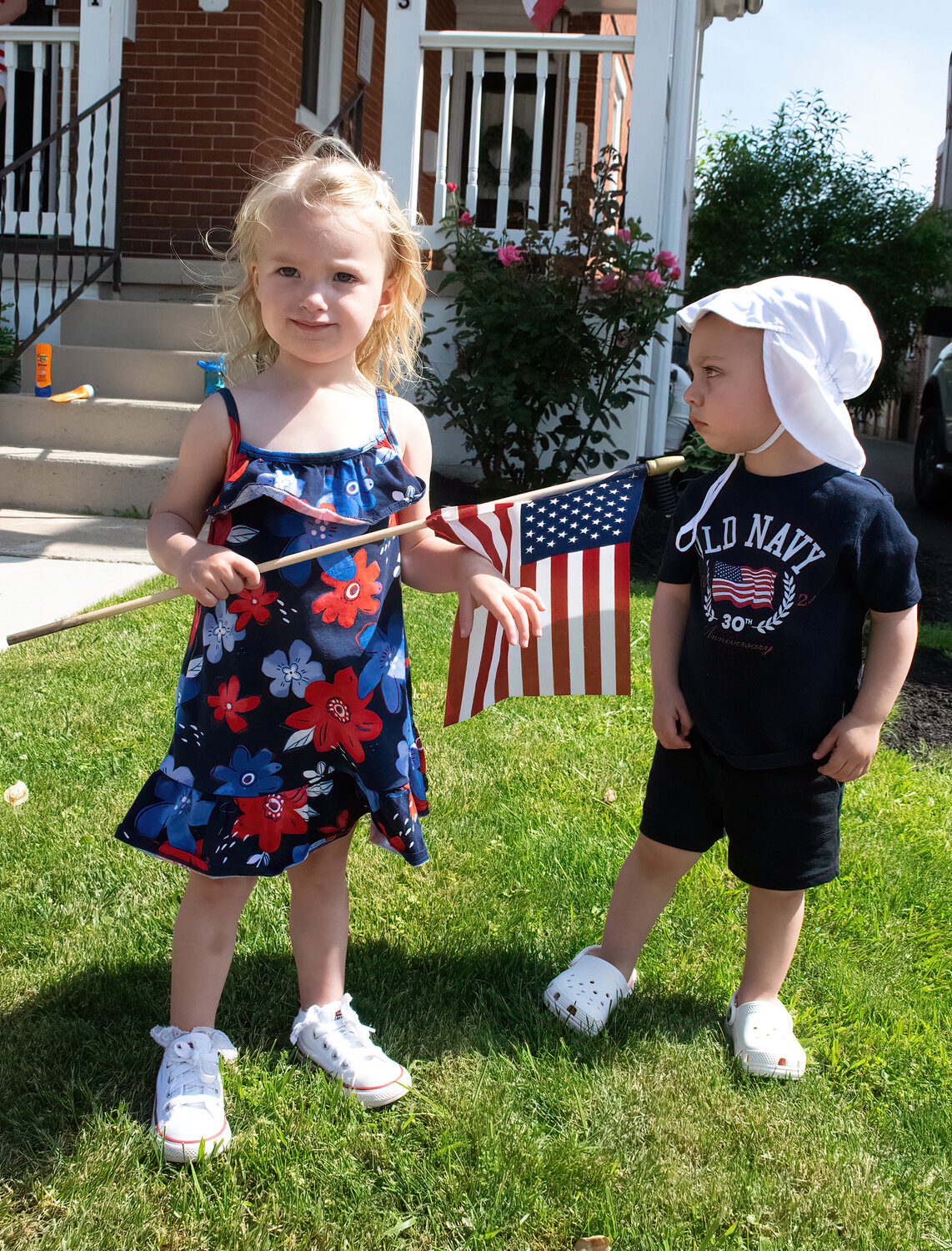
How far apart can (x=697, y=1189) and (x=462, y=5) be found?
1410 centimetres

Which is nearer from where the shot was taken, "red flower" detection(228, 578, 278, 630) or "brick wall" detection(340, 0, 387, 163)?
"red flower" detection(228, 578, 278, 630)

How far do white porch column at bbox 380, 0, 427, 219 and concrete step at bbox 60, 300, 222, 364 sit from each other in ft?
5.41

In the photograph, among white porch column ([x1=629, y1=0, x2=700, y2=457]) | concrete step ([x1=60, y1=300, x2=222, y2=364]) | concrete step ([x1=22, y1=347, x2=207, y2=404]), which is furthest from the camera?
white porch column ([x1=629, y1=0, x2=700, y2=457])

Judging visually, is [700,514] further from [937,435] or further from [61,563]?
[937,435]

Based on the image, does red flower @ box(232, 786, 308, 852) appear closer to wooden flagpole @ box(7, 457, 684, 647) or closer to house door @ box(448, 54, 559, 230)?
wooden flagpole @ box(7, 457, 684, 647)

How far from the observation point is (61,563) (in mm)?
5465

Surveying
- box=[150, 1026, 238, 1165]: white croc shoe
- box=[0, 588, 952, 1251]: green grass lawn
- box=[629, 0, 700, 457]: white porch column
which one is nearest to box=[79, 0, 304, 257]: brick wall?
box=[629, 0, 700, 457]: white porch column

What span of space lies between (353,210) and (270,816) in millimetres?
1041

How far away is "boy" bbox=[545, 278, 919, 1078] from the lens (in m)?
1.99

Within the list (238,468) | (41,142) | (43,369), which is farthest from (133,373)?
(238,468)

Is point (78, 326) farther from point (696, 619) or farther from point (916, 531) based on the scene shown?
point (696, 619)

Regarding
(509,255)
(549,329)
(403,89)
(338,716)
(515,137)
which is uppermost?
(515,137)

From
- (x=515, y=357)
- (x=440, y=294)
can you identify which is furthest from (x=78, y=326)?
(x=515, y=357)

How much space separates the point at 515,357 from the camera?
6.65m
